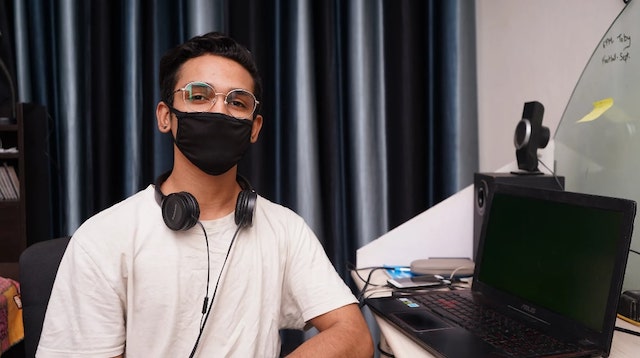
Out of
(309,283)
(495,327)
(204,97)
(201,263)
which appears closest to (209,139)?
(204,97)

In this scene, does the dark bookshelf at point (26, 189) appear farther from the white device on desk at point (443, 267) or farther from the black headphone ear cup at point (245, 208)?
the white device on desk at point (443, 267)

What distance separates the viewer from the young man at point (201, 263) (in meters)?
0.98

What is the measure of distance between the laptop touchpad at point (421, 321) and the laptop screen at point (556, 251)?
0.65 ft

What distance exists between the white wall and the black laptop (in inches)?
23.5

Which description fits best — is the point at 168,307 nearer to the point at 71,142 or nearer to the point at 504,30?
the point at 71,142

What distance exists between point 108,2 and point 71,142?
0.58 m

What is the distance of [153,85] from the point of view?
6.73ft

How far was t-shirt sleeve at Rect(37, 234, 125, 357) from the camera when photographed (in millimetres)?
946

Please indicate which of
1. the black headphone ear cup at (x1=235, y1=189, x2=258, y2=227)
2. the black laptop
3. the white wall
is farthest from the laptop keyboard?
the white wall

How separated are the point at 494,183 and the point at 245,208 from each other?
69 cm

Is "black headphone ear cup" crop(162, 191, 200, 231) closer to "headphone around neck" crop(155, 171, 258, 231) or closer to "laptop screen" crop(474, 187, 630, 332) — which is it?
"headphone around neck" crop(155, 171, 258, 231)

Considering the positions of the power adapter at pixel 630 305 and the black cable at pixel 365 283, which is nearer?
the power adapter at pixel 630 305

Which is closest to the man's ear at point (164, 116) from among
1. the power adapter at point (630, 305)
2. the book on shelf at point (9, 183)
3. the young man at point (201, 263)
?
the young man at point (201, 263)

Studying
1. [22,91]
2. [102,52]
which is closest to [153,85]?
[102,52]
